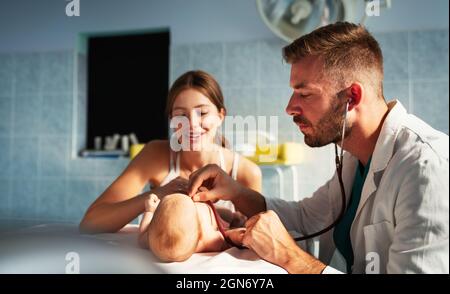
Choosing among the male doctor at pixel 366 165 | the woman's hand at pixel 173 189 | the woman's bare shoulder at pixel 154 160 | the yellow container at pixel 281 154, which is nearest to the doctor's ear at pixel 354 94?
the male doctor at pixel 366 165

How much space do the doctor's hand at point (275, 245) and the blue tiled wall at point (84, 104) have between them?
1.22ft

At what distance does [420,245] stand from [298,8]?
947 millimetres

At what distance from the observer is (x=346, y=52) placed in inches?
24.3

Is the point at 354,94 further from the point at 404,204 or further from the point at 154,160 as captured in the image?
the point at 154,160

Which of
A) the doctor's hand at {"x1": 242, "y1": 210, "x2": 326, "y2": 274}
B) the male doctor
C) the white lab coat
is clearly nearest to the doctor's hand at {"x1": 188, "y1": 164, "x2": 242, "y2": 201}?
the male doctor

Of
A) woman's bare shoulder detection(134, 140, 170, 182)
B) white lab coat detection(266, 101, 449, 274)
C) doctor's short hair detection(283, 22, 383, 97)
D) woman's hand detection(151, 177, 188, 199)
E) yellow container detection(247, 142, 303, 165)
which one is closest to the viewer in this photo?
white lab coat detection(266, 101, 449, 274)

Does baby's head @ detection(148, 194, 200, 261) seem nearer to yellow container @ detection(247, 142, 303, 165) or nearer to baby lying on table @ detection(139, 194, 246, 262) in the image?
baby lying on table @ detection(139, 194, 246, 262)

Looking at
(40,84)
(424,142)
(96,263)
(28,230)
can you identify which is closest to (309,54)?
(424,142)

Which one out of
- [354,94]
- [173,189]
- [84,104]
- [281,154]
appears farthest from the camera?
[84,104]

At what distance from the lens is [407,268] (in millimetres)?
497

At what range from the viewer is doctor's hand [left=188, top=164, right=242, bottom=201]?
2.26 ft

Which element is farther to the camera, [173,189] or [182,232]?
[173,189]

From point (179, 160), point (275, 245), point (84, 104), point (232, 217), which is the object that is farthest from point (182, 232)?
point (84, 104)

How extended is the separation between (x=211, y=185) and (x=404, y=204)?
36 cm
